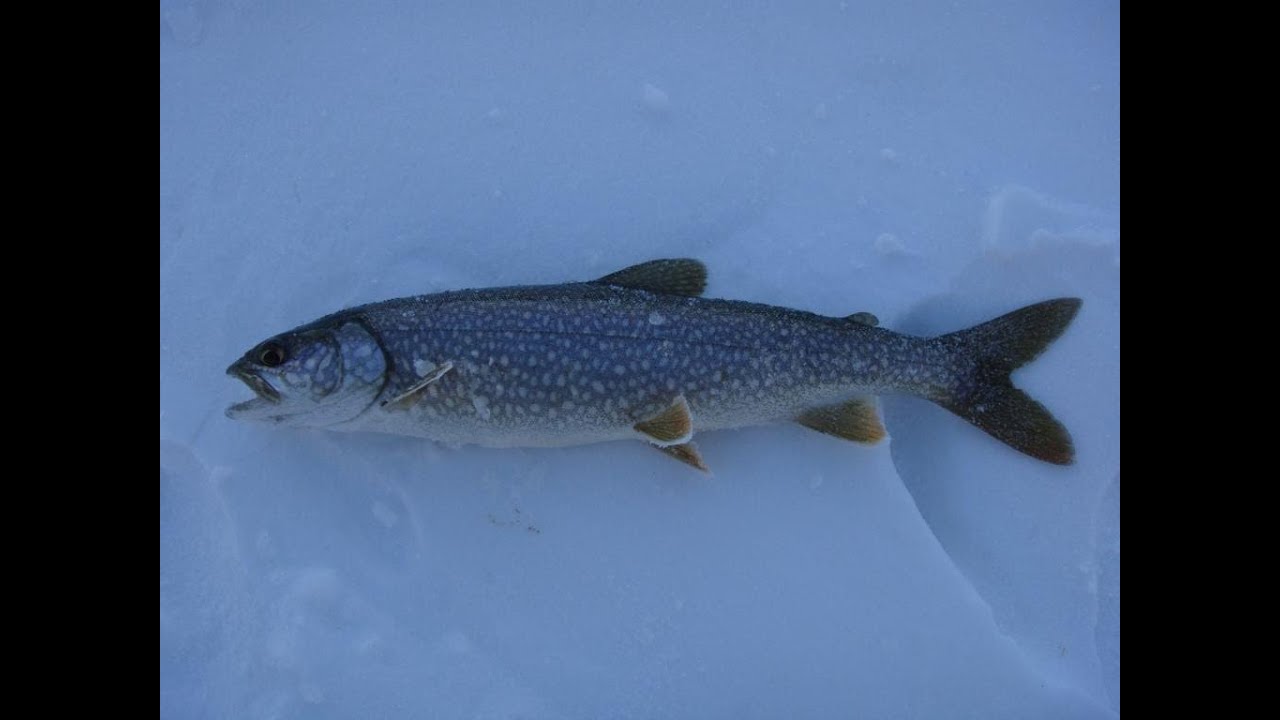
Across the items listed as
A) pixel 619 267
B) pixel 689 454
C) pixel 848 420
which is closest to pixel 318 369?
pixel 619 267

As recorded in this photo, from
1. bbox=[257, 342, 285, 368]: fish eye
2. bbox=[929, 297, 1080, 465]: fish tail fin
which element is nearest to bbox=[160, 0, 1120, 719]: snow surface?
Answer: bbox=[929, 297, 1080, 465]: fish tail fin

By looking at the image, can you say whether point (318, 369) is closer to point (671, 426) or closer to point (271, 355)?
point (271, 355)

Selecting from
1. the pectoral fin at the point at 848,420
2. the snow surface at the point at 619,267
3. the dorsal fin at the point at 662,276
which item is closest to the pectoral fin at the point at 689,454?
the snow surface at the point at 619,267

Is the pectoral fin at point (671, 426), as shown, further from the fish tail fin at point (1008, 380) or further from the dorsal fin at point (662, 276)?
the fish tail fin at point (1008, 380)

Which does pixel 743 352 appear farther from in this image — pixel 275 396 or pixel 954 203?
pixel 275 396

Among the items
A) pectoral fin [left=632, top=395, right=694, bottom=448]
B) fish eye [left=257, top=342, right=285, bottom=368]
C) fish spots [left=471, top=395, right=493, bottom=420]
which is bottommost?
pectoral fin [left=632, top=395, right=694, bottom=448]

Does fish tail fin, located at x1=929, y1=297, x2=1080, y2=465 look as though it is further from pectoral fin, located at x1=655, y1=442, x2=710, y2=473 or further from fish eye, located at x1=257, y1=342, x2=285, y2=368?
fish eye, located at x1=257, y1=342, x2=285, y2=368

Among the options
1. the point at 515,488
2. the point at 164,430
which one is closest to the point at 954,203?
the point at 515,488
